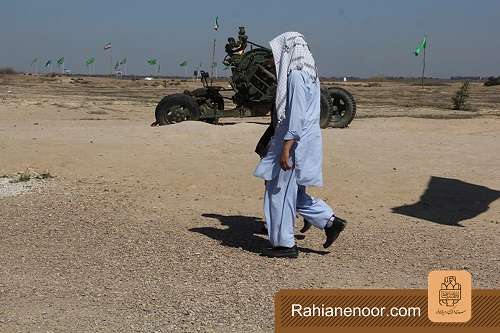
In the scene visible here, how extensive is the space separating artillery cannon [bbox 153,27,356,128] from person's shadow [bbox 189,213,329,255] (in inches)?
272

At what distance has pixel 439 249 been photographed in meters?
5.77

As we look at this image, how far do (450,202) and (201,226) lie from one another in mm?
2924

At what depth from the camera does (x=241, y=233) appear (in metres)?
6.38

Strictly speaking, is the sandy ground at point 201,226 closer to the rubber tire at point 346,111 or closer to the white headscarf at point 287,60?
the white headscarf at point 287,60

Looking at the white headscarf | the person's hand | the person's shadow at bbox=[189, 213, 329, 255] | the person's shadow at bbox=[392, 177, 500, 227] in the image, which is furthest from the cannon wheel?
the person's hand

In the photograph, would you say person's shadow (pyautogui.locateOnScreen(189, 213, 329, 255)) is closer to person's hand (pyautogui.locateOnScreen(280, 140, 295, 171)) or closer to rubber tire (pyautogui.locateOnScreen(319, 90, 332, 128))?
person's hand (pyautogui.locateOnScreen(280, 140, 295, 171))

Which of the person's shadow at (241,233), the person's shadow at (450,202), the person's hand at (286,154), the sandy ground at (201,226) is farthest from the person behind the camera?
the person's shadow at (450,202)

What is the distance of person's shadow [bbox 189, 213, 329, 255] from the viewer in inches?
230

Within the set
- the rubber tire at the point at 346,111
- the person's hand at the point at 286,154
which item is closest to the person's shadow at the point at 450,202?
the person's hand at the point at 286,154

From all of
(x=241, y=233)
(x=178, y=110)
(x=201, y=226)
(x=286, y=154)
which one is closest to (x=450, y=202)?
(x=241, y=233)

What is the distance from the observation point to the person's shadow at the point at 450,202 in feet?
23.8

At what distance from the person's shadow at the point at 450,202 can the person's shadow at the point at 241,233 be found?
1.61 m

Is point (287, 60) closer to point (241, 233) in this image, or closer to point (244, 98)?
point (241, 233)

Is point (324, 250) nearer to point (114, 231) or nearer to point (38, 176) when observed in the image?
point (114, 231)
